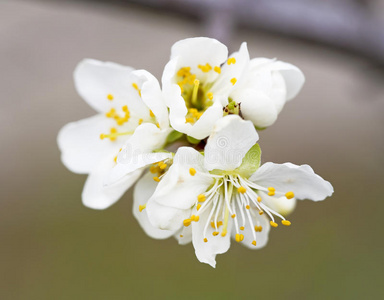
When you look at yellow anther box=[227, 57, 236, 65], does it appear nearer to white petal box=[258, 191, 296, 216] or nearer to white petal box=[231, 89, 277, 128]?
white petal box=[231, 89, 277, 128]

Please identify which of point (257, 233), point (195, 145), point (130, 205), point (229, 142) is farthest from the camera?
point (130, 205)

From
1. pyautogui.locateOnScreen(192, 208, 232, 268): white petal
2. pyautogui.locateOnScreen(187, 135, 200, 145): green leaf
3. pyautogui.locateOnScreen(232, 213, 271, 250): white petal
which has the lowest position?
pyautogui.locateOnScreen(192, 208, 232, 268): white petal

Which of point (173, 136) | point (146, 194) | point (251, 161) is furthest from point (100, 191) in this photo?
point (251, 161)

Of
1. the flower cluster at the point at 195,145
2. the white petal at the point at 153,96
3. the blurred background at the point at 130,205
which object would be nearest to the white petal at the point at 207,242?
the flower cluster at the point at 195,145

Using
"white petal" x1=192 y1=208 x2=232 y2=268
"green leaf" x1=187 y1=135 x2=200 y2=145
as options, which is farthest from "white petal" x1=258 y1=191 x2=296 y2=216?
"green leaf" x1=187 y1=135 x2=200 y2=145

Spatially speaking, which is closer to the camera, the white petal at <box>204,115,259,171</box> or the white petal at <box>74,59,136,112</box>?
the white petal at <box>204,115,259,171</box>

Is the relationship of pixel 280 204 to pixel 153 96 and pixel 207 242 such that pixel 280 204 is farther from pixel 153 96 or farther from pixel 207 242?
pixel 153 96

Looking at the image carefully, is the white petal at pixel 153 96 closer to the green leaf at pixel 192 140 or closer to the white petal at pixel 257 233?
the green leaf at pixel 192 140
